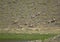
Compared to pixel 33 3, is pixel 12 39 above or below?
A: below

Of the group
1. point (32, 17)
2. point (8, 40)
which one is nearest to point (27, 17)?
point (32, 17)

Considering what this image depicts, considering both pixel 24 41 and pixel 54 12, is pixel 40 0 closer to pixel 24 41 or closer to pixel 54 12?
pixel 54 12

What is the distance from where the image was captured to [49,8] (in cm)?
72

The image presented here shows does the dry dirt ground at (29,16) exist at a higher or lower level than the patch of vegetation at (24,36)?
higher

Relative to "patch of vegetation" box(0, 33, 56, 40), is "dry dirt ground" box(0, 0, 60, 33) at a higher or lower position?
higher

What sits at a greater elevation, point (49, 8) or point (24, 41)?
point (49, 8)

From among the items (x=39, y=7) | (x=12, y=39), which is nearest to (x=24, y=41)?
(x=12, y=39)

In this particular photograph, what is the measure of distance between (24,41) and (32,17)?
107 mm

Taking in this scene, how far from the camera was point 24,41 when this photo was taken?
68cm

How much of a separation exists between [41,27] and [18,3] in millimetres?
146

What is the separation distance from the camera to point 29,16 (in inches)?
28.4

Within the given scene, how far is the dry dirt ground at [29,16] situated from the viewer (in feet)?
2.29

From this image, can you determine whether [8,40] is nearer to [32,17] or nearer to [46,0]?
[32,17]

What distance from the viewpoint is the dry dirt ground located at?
0.70m
